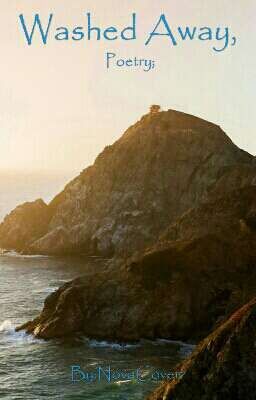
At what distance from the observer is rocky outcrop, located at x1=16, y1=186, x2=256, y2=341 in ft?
249

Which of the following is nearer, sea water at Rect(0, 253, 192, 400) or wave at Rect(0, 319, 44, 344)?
sea water at Rect(0, 253, 192, 400)

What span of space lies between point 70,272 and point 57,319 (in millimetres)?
51707

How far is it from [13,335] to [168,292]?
19.4 m

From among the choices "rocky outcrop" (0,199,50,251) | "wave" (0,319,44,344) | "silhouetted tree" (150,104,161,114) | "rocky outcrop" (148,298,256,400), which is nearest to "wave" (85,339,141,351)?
"wave" (0,319,44,344)

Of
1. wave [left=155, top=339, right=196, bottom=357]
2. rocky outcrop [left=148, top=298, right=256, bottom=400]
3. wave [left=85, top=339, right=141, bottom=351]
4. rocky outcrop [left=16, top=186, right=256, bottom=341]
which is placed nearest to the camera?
rocky outcrop [left=148, top=298, right=256, bottom=400]

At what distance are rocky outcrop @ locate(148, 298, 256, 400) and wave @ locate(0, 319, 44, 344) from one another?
Answer: 149 feet

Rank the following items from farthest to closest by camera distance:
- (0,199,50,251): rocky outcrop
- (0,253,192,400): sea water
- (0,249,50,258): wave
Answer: (0,199,50,251): rocky outcrop
(0,249,50,258): wave
(0,253,192,400): sea water

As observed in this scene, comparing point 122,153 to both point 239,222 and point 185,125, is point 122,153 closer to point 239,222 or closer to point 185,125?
point 185,125

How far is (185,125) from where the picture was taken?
602ft

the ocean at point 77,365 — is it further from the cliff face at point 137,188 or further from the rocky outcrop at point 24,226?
the rocky outcrop at point 24,226

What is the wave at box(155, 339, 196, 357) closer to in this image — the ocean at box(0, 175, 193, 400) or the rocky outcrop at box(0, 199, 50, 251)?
the ocean at box(0, 175, 193, 400)

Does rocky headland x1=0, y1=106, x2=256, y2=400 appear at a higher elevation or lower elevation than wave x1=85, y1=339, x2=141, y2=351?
higher

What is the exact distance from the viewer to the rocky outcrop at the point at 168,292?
249ft

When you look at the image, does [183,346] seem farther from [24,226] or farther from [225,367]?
[24,226]
